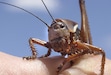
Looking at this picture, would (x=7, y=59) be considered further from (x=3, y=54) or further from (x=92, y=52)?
(x=92, y=52)

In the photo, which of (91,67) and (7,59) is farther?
(91,67)

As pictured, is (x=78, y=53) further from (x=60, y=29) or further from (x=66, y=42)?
(x=60, y=29)

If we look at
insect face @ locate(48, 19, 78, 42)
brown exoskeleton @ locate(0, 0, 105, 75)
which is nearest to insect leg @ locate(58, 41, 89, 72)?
brown exoskeleton @ locate(0, 0, 105, 75)

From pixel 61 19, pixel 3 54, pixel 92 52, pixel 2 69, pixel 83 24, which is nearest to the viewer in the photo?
pixel 2 69

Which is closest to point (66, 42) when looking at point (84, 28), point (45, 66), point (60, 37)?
point (60, 37)

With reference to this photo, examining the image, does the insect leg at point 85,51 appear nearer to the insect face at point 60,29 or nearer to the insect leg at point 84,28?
the insect face at point 60,29

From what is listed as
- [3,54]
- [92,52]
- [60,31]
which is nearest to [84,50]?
[92,52]

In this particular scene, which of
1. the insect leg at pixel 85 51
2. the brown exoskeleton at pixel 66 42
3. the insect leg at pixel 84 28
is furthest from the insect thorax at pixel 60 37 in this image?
the insect leg at pixel 84 28

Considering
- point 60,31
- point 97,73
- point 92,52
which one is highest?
point 60,31
